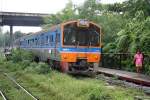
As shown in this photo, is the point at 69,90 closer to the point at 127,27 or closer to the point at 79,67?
the point at 79,67

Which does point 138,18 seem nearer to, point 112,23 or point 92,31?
point 92,31

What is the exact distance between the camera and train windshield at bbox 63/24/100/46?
21.8 m

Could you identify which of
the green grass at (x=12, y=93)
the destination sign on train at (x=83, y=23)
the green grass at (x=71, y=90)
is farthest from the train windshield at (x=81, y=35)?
the green grass at (x=12, y=93)

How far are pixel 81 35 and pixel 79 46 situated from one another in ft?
2.07

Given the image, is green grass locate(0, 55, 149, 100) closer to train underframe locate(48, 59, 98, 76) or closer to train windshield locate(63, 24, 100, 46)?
train underframe locate(48, 59, 98, 76)

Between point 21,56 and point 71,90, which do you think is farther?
point 21,56

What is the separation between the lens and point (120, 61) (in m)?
26.3

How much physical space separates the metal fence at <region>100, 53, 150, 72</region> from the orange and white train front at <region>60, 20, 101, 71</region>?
8.85 ft

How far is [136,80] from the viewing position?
1845 cm

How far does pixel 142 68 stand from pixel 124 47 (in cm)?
272

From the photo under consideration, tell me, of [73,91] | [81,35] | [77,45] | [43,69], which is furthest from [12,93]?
[81,35]

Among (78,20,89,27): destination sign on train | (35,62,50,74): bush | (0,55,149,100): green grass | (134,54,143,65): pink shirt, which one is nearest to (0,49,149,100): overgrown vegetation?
(0,55,149,100): green grass

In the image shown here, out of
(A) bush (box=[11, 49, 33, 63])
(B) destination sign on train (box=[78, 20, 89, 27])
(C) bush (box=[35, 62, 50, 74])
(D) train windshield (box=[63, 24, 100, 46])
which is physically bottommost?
(C) bush (box=[35, 62, 50, 74])

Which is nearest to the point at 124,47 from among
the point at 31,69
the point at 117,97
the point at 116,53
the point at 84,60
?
the point at 116,53
